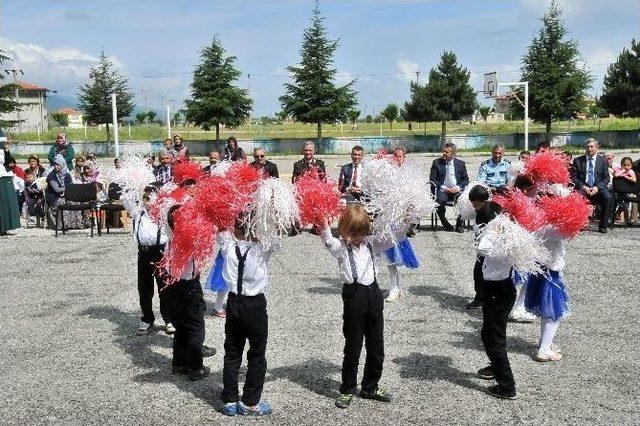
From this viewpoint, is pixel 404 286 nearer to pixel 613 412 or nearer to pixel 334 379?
pixel 334 379

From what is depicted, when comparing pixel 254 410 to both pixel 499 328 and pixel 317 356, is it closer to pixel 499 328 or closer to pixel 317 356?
pixel 317 356

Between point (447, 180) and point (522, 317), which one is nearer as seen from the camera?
point (522, 317)

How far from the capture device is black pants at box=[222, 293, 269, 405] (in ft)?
16.4

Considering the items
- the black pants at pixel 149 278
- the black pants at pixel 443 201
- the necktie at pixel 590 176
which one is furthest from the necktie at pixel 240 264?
the necktie at pixel 590 176

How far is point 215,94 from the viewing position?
4622 cm

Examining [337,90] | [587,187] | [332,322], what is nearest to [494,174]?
[587,187]

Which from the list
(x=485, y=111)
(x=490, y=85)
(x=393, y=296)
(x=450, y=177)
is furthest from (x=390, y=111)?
(x=393, y=296)

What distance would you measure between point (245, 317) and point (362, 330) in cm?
96

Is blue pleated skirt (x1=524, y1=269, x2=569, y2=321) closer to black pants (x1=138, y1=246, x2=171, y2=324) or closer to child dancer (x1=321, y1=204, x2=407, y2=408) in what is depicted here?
child dancer (x1=321, y1=204, x2=407, y2=408)

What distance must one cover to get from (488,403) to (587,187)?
9575 mm

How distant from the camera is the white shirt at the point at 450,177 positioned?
1426 centimetres

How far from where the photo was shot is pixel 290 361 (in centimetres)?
635

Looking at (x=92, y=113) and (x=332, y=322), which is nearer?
(x=332, y=322)

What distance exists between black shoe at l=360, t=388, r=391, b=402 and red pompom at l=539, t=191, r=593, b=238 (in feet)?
6.80
